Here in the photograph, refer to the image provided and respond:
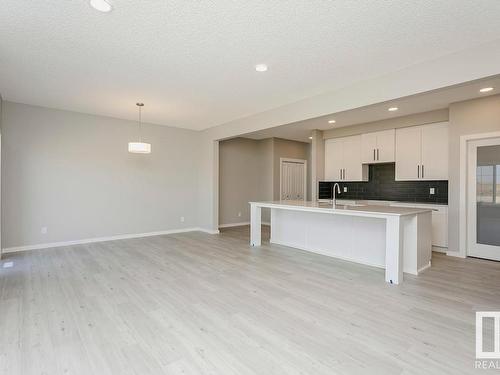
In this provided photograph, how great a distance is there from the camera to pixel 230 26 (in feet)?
8.39

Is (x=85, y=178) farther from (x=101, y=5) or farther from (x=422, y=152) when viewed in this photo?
(x=422, y=152)

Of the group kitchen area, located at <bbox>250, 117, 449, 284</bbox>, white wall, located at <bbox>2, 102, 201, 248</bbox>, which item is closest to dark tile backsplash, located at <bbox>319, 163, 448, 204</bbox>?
kitchen area, located at <bbox>250, 117, 449, 284</bbox>

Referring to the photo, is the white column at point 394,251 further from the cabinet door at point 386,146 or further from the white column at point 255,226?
the cabinet door at point 386,146

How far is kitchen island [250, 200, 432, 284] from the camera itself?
11.7 ft

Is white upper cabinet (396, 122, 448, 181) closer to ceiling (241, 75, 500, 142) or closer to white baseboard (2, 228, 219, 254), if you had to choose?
ceiling (241, 75, 500, 142)

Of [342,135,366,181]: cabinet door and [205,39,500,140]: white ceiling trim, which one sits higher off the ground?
[205,39,500,140]: white ceiling trim

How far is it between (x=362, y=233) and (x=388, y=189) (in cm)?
260

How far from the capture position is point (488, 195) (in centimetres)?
450

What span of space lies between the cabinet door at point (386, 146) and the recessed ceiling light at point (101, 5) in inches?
221

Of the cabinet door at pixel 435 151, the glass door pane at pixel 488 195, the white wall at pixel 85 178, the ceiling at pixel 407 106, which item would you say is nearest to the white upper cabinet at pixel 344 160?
the ceiling at pixel 407 106

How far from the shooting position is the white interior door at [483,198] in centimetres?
443

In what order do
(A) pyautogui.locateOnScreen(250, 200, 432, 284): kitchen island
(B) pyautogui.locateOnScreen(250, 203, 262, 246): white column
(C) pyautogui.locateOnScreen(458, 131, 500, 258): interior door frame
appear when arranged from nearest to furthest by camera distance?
(A) pyautogui.locateOnScreen(250, 200, 432, 284): kitchen island < (C) pyautogui.locateOnScreen(458, 131, 500, 258): interior door frame < (B) pyautogui.locateOnScreen(250, 203, 262, 246): white column

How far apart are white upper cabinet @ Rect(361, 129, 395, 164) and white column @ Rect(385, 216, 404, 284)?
9.66 ft

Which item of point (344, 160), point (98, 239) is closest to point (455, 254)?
point (344, 160)
